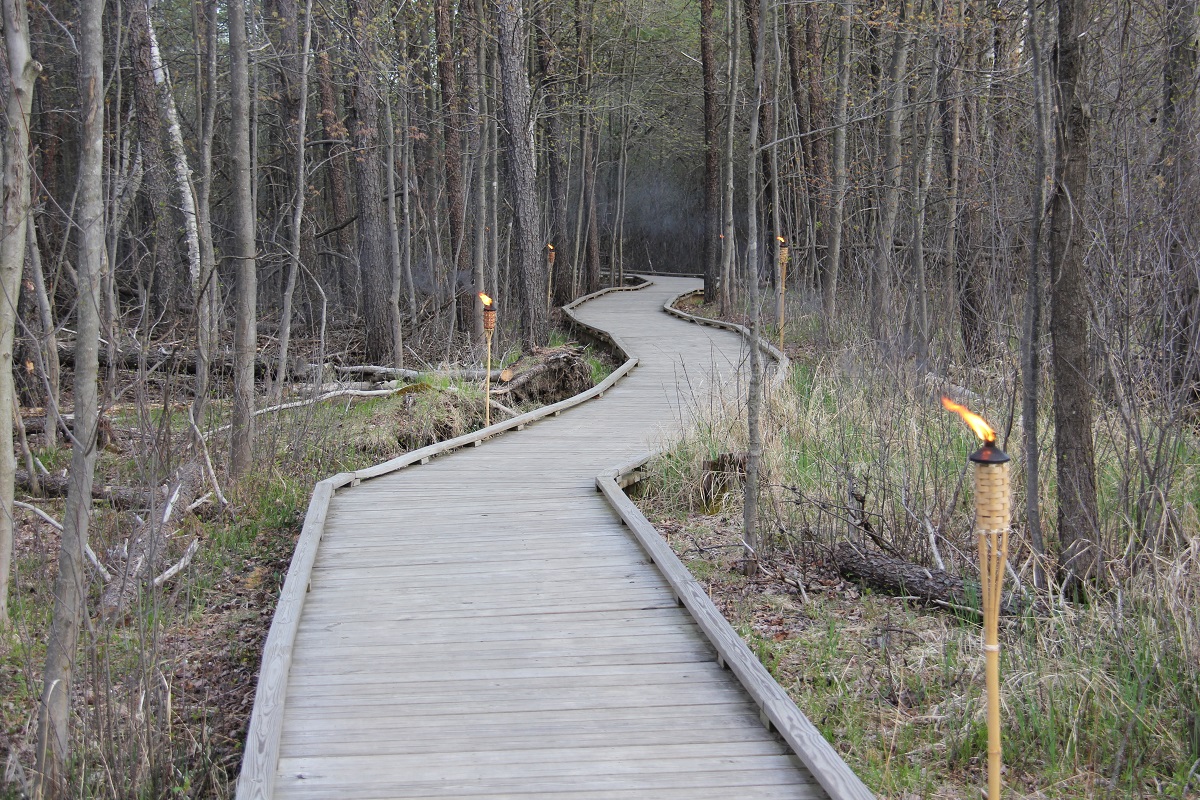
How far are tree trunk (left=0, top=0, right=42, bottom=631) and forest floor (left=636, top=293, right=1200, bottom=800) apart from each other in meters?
3.56

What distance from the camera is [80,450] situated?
12.4 feet

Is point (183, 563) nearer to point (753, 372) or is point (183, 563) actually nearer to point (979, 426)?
point (753, 372)

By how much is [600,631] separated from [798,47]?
16.9 meters

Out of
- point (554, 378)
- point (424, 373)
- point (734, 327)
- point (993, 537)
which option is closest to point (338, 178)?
point (554, 378)

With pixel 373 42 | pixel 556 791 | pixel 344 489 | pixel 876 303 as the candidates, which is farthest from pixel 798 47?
pixel 556 791

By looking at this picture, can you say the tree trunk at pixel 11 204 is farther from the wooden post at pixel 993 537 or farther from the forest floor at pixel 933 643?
the wooden post at pixel 993 537

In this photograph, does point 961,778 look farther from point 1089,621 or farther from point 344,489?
point 344,489

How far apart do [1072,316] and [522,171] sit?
449 inches

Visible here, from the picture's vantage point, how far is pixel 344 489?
7406mm

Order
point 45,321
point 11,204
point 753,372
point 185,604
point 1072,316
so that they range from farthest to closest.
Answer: point 45,321, point 753,372, point 185,604, point 1072,316, point 11,204

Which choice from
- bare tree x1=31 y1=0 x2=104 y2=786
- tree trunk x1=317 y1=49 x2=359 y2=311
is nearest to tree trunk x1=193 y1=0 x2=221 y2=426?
bare tree x1=31 y1=0 x2=104 y2=786

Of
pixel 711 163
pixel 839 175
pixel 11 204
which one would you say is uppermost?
pixel 711 163

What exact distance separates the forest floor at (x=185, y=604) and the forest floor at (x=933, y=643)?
2.47m

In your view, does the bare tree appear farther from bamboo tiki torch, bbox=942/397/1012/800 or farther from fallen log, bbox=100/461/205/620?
bamboo tiki torch, bbox=942/397/1012/800
